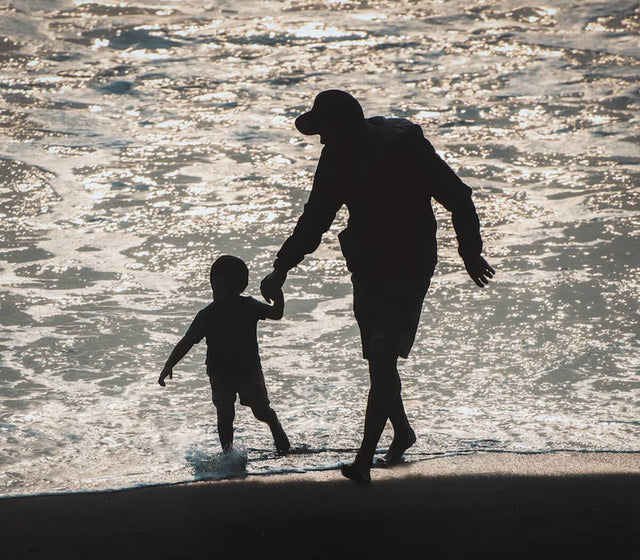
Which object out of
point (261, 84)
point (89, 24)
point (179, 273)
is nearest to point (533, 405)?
point (179, 273)

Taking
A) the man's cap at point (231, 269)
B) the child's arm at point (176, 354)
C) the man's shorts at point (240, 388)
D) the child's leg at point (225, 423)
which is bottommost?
the child's leg at point (225, 423)

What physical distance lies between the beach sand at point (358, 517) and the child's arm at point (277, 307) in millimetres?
733

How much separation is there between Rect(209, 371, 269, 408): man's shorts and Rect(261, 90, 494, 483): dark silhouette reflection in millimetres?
592

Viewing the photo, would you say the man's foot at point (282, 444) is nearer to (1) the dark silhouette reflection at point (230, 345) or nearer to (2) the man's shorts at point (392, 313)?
(1) the dark silhouette reflection at point (230, 345)

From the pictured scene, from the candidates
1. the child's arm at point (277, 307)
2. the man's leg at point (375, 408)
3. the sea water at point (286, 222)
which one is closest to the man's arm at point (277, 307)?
the child's arm at point (277, 307)

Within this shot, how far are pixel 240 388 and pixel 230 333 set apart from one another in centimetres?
28

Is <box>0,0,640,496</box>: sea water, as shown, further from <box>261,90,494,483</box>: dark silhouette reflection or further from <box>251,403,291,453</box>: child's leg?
<box>261,90,494,483</box>: dark silhouette reflection

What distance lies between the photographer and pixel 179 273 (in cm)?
792

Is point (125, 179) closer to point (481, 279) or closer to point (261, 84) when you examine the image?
point (261, 84)

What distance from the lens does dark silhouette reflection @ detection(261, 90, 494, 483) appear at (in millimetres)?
4188

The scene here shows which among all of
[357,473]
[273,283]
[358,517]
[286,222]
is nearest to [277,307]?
[273,283]

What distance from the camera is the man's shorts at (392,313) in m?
4.26

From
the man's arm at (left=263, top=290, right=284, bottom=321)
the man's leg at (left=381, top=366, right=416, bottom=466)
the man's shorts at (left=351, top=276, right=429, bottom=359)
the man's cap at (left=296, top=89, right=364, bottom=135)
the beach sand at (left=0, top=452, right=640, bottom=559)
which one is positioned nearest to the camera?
the beach sand at (left=0, top=452, right=640, bottom=559)

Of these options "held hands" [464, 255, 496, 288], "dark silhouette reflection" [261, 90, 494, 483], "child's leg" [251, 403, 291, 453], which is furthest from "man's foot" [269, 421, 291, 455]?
"held hands" [464, 255, 496, 288]
